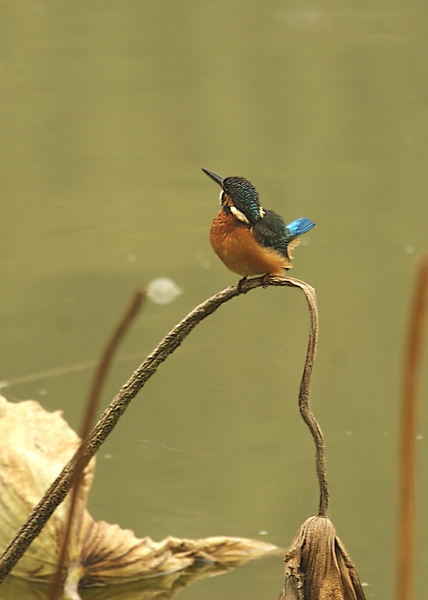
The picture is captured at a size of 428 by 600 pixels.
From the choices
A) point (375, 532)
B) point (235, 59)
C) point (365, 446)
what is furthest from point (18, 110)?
point (375, 532)

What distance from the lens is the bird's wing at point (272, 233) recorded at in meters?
0.88

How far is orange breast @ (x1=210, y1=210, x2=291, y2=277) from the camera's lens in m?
0.86

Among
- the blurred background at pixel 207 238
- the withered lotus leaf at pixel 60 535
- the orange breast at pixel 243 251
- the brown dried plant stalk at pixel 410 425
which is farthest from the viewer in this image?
the blurred background at pixel 207 238

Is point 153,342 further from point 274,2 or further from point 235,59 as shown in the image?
point 274,2

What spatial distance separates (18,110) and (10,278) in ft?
3.37

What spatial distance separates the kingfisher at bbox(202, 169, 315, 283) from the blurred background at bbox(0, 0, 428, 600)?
0.38 meters

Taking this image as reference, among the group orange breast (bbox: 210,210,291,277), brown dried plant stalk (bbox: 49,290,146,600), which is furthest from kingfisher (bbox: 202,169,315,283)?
brown dried plant stalk (bbox: 49,290,146,600)

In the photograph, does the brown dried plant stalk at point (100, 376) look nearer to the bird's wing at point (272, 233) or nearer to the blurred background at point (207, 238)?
the bird's wing at point (272, 233)

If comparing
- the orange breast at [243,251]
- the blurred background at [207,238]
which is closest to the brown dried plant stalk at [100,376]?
the orange breast at [243,251]

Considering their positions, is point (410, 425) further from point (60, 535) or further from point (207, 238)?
point (207, 238)

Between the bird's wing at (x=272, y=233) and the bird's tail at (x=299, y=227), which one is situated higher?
the bird's tail at (x=299, y=227)

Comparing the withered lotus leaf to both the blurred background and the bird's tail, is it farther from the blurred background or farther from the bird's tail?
the bird's tail

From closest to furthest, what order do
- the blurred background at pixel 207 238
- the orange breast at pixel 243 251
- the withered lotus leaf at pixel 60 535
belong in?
the orange breast at pixel 243 251
the withered lotus leaf at pixel 60 535
the blurred background at pixel 207 238

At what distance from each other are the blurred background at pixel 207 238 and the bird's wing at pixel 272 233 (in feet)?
1.28
